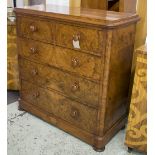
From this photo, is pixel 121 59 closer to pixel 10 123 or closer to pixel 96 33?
pixel 96 33

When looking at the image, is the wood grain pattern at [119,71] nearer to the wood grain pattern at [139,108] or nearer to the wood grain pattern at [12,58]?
the wood grain pattern at [139,108]

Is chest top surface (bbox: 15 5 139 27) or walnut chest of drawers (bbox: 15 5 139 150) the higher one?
chest top surface (bbox: 15 5 139 27)

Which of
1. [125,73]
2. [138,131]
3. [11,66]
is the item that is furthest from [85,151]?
[11,66]

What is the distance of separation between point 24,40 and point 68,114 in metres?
0.73

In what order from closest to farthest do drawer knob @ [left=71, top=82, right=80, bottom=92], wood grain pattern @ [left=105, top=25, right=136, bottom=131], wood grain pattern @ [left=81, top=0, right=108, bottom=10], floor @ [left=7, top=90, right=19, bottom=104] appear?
wood grain pattern @ [left=105, top=25, right=136, bottom=131]
drawer knob @ [left=71, top=82, right=80, bottom=92]
wood grain pattern @ [left=81, top=0, right=108, bottom=10]
floor @ [left=7, top=90, right=19, bottom=104]

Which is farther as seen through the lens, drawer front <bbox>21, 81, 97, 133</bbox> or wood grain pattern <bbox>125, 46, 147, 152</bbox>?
drawer front <bbox>21, 81, 97, 133</bbox>

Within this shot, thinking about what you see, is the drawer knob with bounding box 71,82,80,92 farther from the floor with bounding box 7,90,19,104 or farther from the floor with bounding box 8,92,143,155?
the floor with bounding box 7,90,19,104

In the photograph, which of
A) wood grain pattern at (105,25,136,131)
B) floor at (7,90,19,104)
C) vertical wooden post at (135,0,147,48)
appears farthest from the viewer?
floor at (7,90,19,104)

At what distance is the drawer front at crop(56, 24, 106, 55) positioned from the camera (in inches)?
57.0

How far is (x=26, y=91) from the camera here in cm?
212

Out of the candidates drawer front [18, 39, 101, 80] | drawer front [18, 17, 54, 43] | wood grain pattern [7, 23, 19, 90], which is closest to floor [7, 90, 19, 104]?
wood grain pattern [7, 23, 19, 90]

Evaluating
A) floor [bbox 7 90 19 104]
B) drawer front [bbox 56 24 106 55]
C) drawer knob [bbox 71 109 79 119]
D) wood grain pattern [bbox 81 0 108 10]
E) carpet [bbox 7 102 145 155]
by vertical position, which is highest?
wood grain pattern [bbox 81 0 108 10]

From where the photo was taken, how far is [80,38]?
152 centimetres
